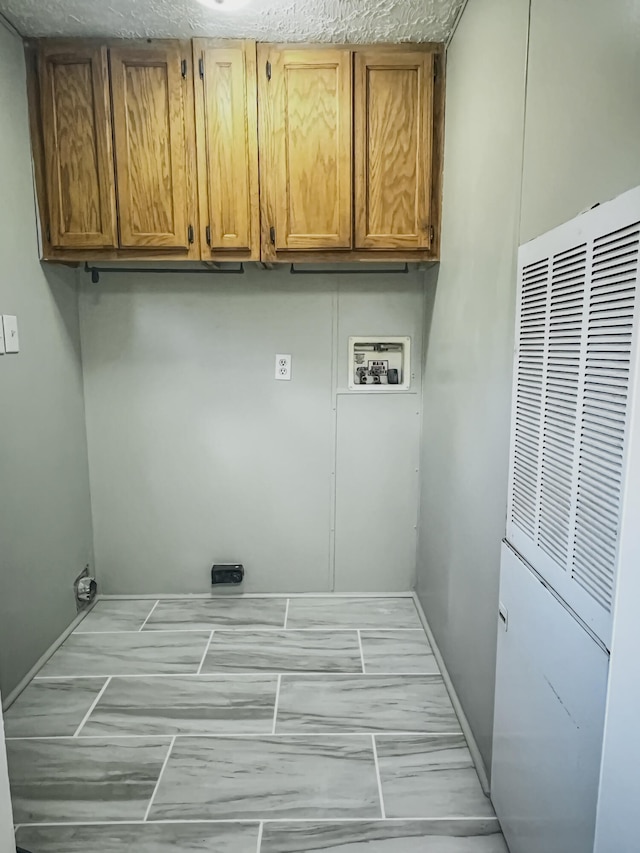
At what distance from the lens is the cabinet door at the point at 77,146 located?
84.6 inches

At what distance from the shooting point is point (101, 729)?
191cm

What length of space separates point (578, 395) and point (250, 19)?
196 cm

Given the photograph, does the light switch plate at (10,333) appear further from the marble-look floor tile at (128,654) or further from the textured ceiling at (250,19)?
the marble-look floor tile at (128,654)

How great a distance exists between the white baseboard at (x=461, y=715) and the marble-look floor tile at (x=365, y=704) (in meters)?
0.03

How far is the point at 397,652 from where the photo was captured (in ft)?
7.82

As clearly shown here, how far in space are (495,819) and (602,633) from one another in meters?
1.06

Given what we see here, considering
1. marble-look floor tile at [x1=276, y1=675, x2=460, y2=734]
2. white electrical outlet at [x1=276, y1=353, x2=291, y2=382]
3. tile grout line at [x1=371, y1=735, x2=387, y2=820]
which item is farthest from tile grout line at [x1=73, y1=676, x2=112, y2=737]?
white electrical outlet at [x1=276, y1=353, x2=291, y2=382]

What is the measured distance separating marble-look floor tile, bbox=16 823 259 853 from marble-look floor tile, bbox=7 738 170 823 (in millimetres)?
37

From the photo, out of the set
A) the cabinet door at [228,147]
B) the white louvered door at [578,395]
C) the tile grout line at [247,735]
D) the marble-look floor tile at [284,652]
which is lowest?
the tile grout line at [247,735]

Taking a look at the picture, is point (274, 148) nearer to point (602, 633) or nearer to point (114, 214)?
point (114, 214)

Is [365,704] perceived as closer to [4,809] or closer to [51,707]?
[51,707]

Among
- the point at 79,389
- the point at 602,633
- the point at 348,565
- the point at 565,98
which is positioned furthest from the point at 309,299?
the point at 602,633

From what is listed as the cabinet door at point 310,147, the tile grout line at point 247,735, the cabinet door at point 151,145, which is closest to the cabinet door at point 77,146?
the cabinet door at point 151,145

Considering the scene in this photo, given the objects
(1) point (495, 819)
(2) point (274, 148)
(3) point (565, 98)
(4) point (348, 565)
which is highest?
(2) point (274, 148)
